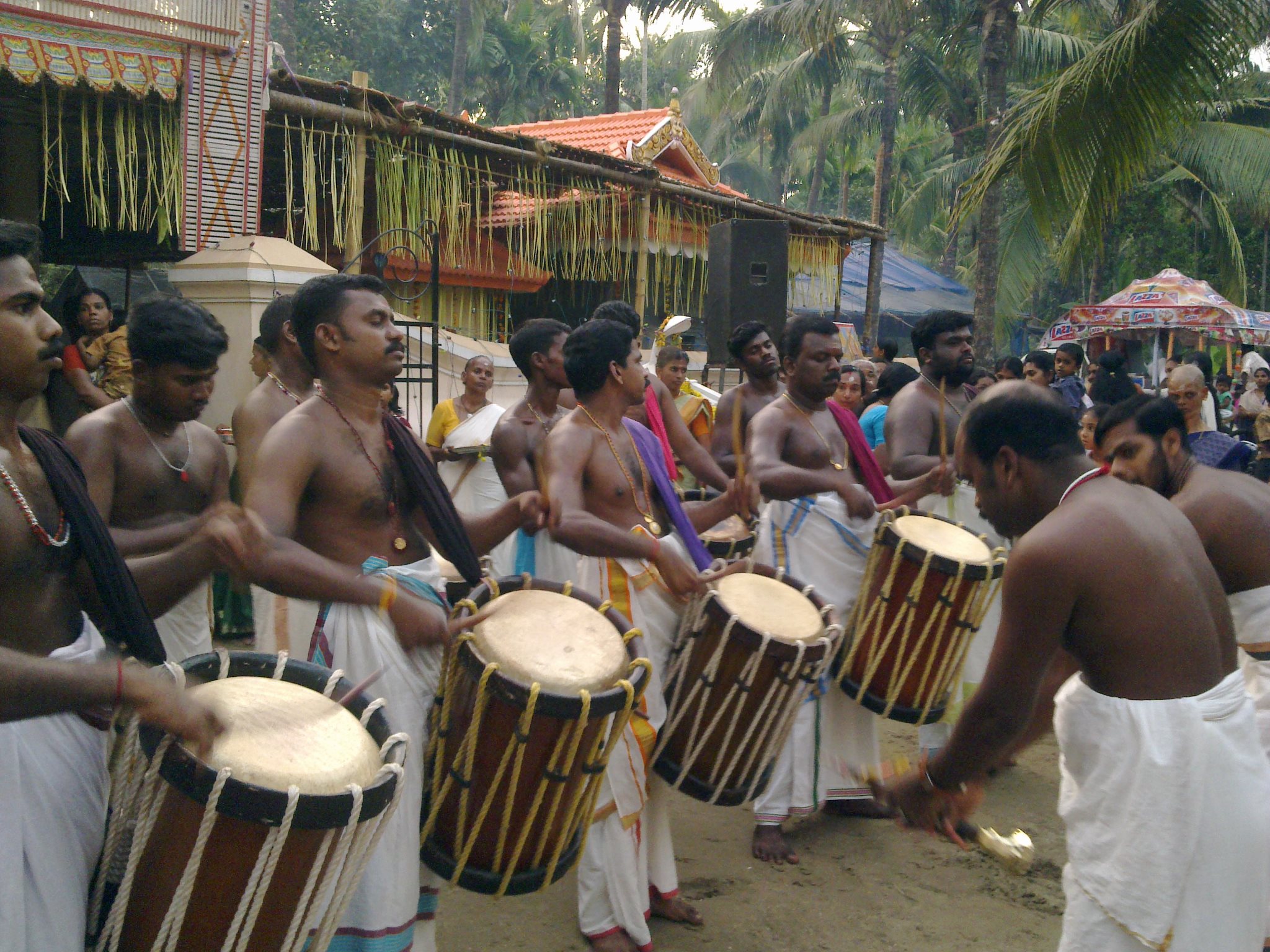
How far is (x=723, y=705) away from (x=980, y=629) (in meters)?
2.22

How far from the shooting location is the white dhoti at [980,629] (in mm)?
5625

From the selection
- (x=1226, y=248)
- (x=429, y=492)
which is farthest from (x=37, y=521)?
(x=1226, y=248)

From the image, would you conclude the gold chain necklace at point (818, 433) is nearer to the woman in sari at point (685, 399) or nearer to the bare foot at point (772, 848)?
the bare foot at point (772, 848)

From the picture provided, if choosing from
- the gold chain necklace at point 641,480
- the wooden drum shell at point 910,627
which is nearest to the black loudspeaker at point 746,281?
the wooden drum shell at point 910,627

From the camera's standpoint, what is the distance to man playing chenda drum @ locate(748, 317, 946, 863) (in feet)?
16.3

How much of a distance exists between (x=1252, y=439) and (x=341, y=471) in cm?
1335

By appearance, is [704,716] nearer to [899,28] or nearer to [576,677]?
[576,677]

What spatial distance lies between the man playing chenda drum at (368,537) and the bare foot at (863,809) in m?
2.59

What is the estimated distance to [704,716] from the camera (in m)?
3.87

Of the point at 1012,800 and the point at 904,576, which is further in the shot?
the point at 1012,800

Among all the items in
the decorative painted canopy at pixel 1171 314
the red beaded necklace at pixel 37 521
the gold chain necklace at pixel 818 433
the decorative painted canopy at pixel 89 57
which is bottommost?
the gold chain necklace at pixel 818 433

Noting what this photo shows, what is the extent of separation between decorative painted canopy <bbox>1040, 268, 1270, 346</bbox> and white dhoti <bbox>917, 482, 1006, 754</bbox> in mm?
15395

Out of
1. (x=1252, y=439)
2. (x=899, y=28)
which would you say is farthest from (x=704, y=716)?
(x=899, y=28)

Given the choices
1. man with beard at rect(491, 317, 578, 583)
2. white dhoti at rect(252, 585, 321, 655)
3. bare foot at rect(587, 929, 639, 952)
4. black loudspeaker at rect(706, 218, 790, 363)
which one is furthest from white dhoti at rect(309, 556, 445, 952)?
black loudspeaker at rect(706, 218, 790, 363)
